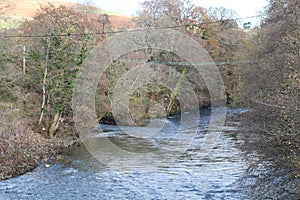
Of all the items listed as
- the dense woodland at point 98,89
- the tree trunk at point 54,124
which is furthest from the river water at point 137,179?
the tree trunk at point 54,124

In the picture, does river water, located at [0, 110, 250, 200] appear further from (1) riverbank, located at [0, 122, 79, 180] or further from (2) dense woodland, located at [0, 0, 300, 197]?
(2) dense woodland, located at [0, 0, 300, 197]

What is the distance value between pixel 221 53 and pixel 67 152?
25466 millimetres

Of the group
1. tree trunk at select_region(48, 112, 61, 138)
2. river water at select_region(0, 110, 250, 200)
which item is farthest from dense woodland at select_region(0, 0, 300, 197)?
river water at select_region(0, 110, 250, 200)

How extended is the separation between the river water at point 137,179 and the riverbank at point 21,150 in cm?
41

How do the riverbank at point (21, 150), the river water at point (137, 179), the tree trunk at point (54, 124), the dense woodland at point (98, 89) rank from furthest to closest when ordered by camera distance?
the tree trunk at point (54, 124), the riverbank at point (21, 150), the river water at point (137, 179), the dense woodland at point (98, 89)

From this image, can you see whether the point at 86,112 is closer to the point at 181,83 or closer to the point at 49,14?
the point at 49,14

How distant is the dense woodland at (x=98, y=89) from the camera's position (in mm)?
8359

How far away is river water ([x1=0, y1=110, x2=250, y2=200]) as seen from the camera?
10156 millimetres

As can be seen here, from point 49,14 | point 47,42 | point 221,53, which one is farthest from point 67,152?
point 221,53

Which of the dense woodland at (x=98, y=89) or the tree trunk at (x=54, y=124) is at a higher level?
the dense woodland at (x=98, y=89)

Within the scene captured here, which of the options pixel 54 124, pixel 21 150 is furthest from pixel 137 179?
pixel 54 124

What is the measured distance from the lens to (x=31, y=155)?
14.0 meters

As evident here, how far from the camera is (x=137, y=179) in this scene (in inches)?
461

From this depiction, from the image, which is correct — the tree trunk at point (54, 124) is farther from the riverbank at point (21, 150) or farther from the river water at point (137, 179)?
the river water at point (137, 179)
